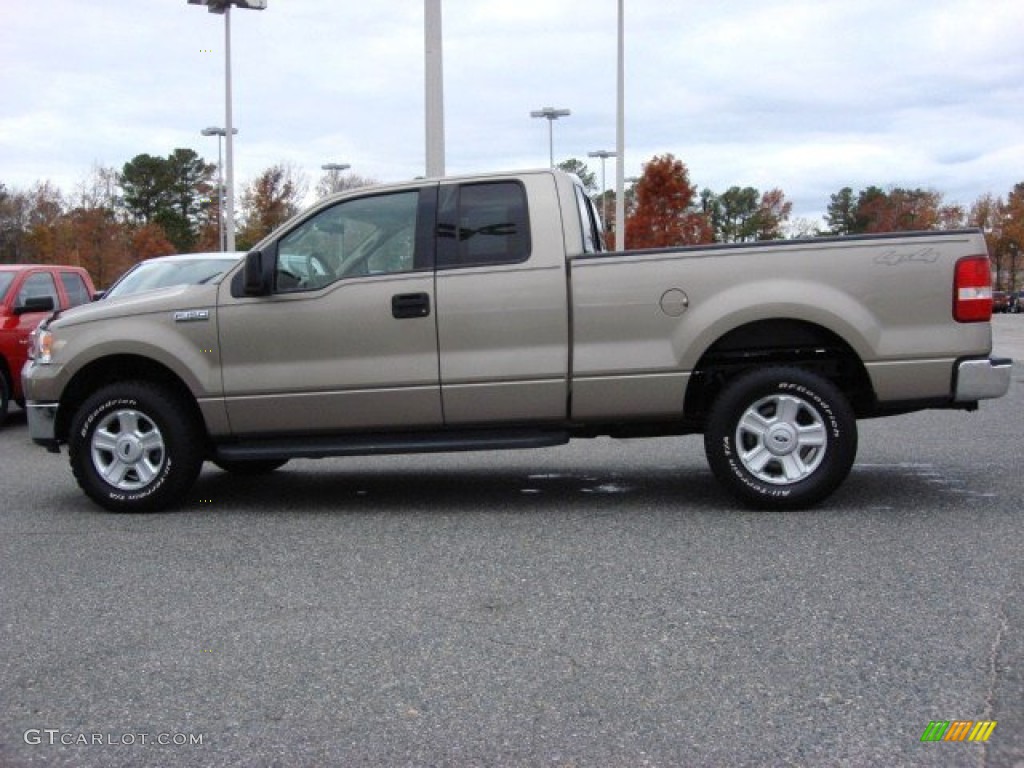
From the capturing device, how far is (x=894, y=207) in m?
70.1

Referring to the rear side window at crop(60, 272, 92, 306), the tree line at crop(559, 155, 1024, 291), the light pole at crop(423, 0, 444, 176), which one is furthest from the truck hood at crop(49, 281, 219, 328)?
the tree line at crop(559, 155, 1024, 291)

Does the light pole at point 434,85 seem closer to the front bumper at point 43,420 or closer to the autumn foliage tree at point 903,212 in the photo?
the front bumper at point 43,420

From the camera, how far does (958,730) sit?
321cm

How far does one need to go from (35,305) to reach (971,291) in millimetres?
9817

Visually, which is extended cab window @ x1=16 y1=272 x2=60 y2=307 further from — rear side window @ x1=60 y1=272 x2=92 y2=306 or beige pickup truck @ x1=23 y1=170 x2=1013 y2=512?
beige pickup truck @ x1=23 y1=170 x2=1013 y2=512

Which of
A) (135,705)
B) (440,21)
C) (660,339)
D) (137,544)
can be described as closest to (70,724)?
(135,705)

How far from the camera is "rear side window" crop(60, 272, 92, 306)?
1287cm

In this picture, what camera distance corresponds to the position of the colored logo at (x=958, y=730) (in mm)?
3160

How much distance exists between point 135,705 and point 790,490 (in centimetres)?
386

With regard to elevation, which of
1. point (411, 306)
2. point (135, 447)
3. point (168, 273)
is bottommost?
point (135, 447)

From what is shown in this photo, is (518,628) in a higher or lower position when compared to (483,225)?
lower

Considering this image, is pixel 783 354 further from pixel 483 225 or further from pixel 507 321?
pixel 483 225

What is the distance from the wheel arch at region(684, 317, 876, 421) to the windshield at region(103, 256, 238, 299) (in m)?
6.79

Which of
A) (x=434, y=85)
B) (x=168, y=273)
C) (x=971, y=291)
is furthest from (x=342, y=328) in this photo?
(x=434, y=85)
